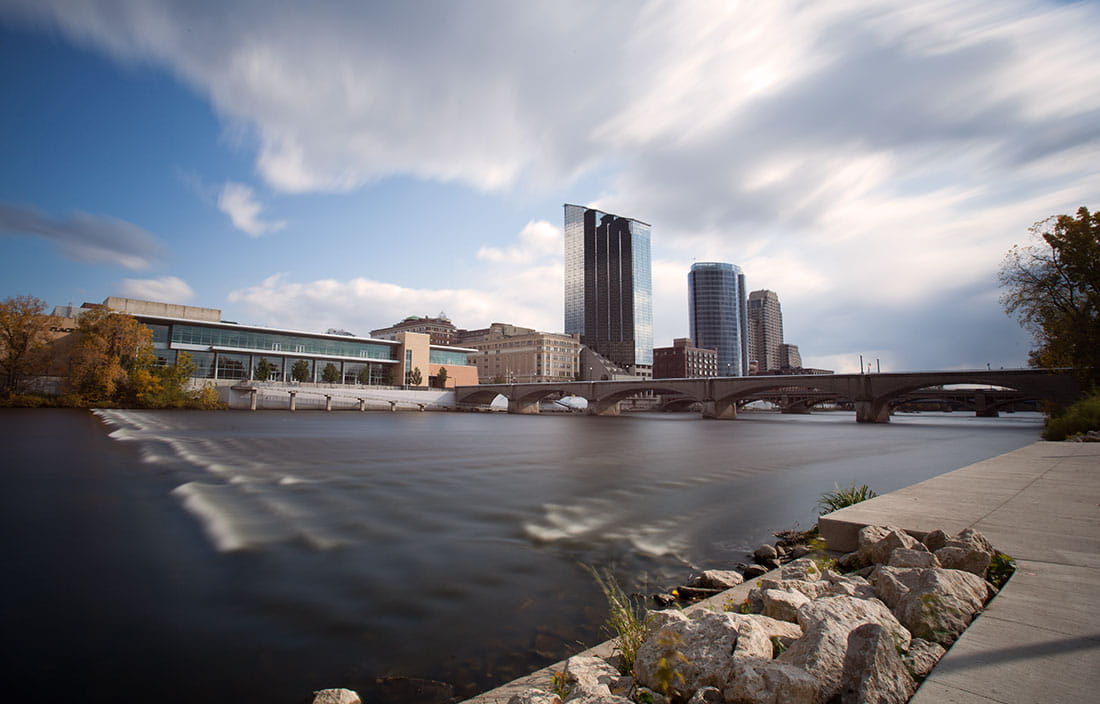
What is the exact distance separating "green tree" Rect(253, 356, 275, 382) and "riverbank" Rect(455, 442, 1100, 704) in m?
107

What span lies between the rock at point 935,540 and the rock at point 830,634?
2.28 meters

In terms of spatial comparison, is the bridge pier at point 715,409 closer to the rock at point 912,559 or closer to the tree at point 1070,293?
the tree at point 1070,293

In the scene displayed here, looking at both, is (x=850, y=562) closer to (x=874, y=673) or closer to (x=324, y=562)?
(x=874, y=673)

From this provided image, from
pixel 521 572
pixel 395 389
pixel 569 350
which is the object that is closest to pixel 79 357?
pixel 395 389

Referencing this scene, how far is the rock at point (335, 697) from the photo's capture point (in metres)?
3.98

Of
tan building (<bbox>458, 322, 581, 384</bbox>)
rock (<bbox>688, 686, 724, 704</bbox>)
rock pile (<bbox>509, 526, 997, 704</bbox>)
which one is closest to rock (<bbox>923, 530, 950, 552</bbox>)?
rock pile (<bbox>509, 526, 997, 704</bbox>)

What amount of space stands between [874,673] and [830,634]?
1.59 ft

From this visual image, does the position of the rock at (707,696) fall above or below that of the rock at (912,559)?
below

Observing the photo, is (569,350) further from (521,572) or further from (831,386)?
(521,572)

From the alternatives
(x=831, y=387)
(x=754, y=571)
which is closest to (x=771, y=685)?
(x=754, y=571)

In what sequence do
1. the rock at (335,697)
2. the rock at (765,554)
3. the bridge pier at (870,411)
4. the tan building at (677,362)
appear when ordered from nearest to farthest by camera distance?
1. the rock at (335,697)
2. the rock at (765,554)
3. the bridge pier at (870,411)
4. the tan building at (677,362)

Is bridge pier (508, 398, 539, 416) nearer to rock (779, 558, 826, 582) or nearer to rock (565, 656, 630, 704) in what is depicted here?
rock (779, 558, 826, 582)

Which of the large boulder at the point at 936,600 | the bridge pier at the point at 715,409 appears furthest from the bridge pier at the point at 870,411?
the large boulder at the point at 936,600

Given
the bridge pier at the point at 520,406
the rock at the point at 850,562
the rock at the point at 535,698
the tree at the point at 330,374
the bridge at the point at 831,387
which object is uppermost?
the tree at the point at 330,374
